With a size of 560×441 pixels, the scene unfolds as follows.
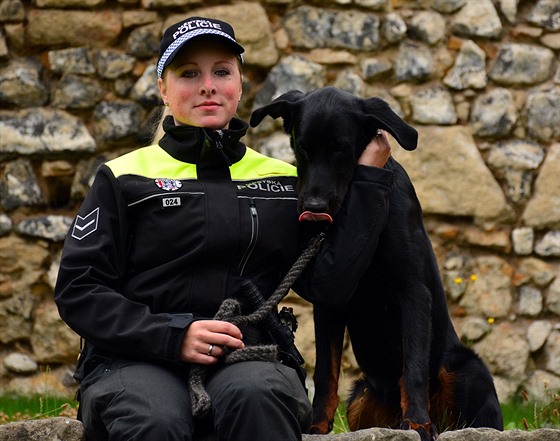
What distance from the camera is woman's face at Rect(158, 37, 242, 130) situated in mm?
2951

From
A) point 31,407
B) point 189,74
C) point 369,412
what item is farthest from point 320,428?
point 31,407

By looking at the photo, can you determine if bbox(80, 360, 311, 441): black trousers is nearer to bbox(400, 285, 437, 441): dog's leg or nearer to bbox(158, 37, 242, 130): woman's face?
bbox(400, 285, 437, 441): dog's leg

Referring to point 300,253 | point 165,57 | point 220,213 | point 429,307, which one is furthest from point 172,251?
point 429,307

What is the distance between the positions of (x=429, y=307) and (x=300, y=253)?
0.46m

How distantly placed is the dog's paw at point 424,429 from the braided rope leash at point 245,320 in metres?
0.52

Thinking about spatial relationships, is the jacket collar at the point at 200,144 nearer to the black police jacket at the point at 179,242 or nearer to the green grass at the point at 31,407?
the black police jacket at the point at 179,242

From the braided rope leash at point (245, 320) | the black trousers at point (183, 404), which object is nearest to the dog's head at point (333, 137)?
the braided rope leash at point (245, 320)

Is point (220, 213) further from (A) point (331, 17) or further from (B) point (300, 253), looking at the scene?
(A) point (331, 17)

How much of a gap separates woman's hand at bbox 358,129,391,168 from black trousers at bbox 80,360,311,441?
0.73 meters

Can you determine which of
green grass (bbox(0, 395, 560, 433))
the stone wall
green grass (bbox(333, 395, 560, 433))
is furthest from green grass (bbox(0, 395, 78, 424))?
green grass (bbox(333, 395, 560, 433))

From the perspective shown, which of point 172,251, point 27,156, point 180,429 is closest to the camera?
point 180,429

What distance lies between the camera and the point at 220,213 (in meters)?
2.76

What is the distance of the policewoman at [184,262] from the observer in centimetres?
242

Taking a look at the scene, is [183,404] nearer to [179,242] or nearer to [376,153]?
[179,242]
